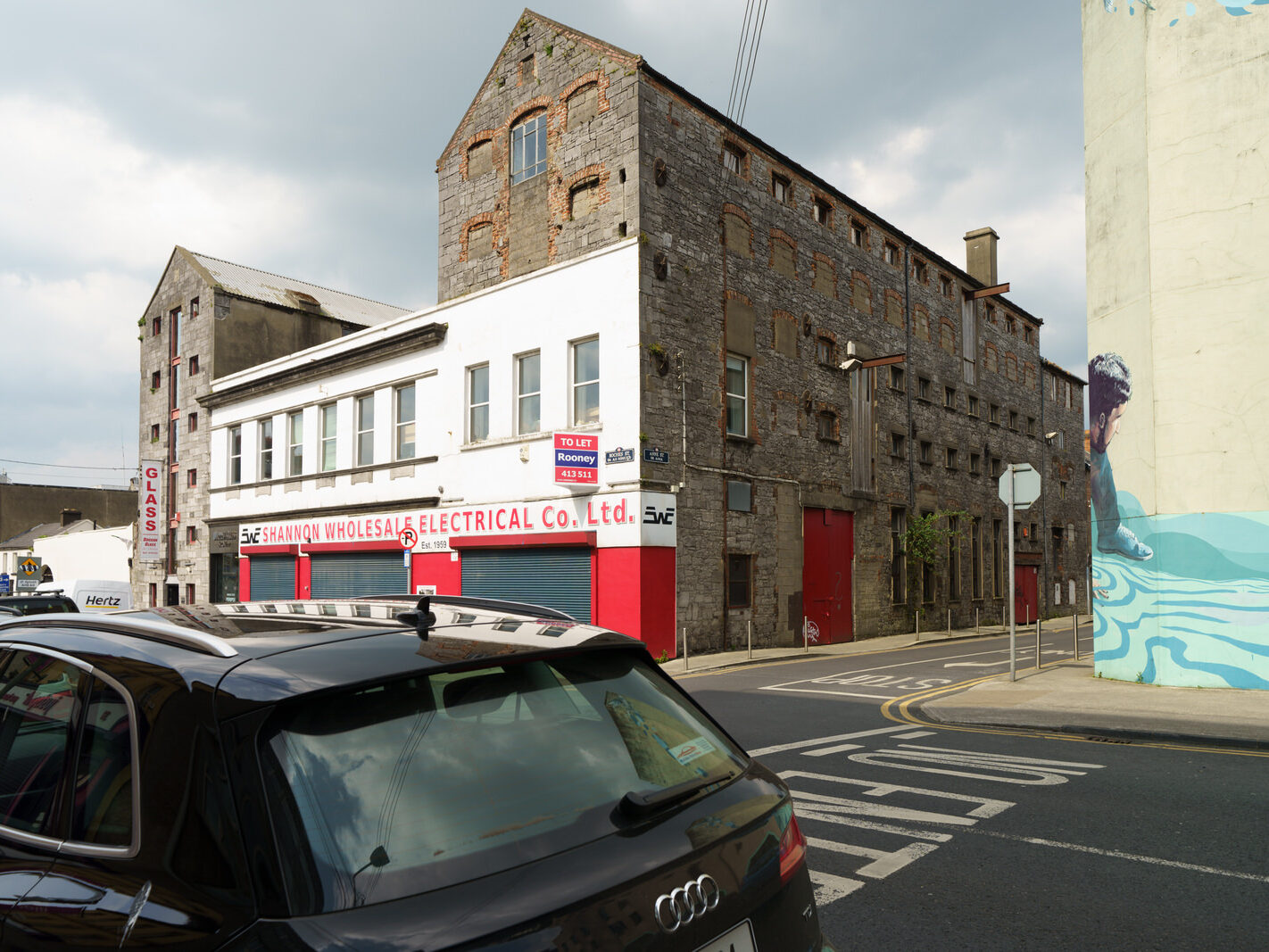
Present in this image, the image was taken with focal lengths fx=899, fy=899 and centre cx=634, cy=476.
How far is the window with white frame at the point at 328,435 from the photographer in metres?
28.8

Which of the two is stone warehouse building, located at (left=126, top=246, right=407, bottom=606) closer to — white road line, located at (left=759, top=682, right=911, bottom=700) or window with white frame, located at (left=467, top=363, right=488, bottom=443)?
window with white frame, located at (left=467, top=363, right=488, bottom=443)

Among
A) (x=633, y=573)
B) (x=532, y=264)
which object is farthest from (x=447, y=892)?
(x=532, y=264)

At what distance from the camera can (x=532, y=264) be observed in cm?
2353

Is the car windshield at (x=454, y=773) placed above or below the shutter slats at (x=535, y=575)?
above

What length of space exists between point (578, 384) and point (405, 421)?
23.8ft

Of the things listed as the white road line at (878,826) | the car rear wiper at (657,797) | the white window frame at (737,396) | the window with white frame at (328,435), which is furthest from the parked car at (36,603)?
the window with white frame at (328,435)

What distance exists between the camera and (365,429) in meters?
27.8

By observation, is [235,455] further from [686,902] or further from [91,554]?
[686,902]

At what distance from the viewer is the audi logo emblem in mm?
1943

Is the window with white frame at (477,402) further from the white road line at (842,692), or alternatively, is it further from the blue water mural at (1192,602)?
the blue water mural at (1192,602)

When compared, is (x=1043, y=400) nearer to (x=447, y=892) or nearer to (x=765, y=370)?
(x=765, y=370)

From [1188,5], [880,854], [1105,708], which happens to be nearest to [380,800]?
[880,854]

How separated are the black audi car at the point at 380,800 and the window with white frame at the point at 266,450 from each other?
3116cm

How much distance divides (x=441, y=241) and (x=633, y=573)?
12419 mm
